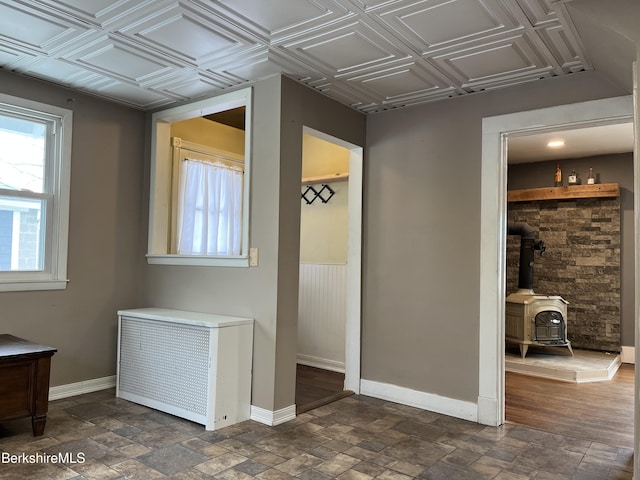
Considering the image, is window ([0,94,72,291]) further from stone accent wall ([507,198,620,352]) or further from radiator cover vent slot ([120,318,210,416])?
stone accent wall ([507,198,620,352])

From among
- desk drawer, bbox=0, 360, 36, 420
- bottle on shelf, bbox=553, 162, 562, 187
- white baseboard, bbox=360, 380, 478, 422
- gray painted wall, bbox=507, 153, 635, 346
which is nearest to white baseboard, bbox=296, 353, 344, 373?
white baseboard, bbox=360, 380, 478, 422

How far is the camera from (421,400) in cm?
363

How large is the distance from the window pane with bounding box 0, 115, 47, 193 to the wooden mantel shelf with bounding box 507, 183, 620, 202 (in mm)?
5364

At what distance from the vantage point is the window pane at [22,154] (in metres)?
3.45

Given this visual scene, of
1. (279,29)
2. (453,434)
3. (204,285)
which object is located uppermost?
(279,29)

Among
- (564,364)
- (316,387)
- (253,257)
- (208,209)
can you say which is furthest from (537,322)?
(208,209)

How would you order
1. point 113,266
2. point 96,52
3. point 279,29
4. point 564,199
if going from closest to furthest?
point 279,29
point 96,52
point 113,266
point 564,199

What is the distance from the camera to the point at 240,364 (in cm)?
323

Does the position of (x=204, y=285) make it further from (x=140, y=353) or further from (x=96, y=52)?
(x=96, y=52)

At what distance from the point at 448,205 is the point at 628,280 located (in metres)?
3.50

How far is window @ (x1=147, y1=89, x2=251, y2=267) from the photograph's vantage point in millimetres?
3965

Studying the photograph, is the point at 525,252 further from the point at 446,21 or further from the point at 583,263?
the point at 446,21

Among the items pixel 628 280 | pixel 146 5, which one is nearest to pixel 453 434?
A: pixel 146 5

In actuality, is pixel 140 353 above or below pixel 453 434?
above
